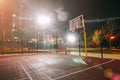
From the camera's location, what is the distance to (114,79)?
784cm

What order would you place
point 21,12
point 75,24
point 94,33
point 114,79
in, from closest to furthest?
point 114,79 → point 75,24 → point 94,33 → point 21,12

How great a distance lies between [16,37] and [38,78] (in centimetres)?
6285

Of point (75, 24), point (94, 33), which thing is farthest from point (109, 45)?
Result: point (75, 24)

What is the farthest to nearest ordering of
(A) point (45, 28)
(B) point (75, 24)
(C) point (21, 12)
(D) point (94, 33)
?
(A) point (45, 28) < (C) point (21, 12) < (D) point (94, 33) < (B) point (75, 24)

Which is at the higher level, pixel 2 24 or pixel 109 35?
pixel 2 24

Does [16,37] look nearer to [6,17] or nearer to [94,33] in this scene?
[6,17]

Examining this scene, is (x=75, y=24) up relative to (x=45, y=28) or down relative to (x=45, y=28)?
down

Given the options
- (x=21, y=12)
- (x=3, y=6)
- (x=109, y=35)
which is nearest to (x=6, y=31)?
(x=3, y=6)

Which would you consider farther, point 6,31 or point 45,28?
point 45,28

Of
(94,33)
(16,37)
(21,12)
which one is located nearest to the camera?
(94,33)

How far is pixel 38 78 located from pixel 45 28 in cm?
8372

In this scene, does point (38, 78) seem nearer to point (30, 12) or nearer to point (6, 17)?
point (6, 17)

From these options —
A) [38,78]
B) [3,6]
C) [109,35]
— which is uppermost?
[3,6]

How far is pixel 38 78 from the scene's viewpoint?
8781 millimetres
